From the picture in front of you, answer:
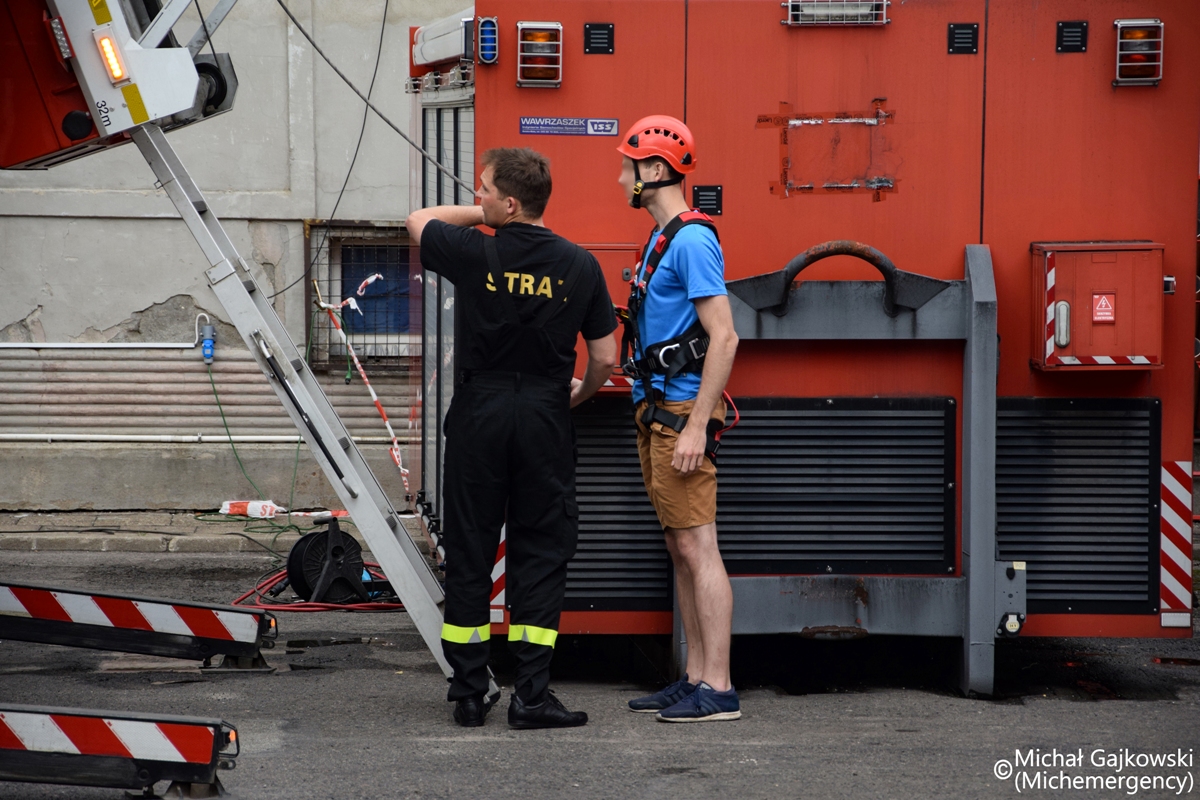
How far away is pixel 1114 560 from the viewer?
15.2 feet

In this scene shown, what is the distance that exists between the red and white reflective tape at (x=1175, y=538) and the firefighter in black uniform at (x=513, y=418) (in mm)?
2151

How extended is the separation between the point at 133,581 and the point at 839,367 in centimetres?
455

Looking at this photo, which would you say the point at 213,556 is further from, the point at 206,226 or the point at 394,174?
the point at 206,226

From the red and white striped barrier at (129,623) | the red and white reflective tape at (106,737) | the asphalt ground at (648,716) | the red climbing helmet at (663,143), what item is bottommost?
the asphalt ground at (648,716)

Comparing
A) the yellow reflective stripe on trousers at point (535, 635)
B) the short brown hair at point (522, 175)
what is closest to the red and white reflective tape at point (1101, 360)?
the short brown hair at point (522, 175)

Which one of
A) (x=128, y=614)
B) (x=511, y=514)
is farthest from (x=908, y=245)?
(x=128, y=614)

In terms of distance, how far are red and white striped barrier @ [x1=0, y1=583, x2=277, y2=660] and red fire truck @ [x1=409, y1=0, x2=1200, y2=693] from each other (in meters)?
1.56

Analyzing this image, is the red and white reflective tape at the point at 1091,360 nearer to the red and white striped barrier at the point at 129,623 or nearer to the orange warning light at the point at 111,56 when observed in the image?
the red and white striped barrier at the point at 129,623

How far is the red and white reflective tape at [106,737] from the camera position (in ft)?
10.9

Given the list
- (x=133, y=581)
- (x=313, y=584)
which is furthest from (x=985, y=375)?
(x=133, y=581)

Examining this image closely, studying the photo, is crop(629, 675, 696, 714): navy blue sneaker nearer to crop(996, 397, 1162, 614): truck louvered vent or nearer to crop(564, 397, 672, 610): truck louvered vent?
crop(564, 397, 672, 610): truck louvered vent

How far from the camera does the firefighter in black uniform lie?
405 cm

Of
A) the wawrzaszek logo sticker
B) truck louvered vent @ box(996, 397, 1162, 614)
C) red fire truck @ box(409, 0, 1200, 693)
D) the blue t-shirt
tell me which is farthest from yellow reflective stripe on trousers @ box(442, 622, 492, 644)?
truck louvered vent @ box(996, 397, 1162, 614)

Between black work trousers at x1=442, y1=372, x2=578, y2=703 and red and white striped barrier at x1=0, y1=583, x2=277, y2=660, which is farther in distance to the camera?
red and white striped barrier at x1=0, y1=583, x2=277, y2=660
